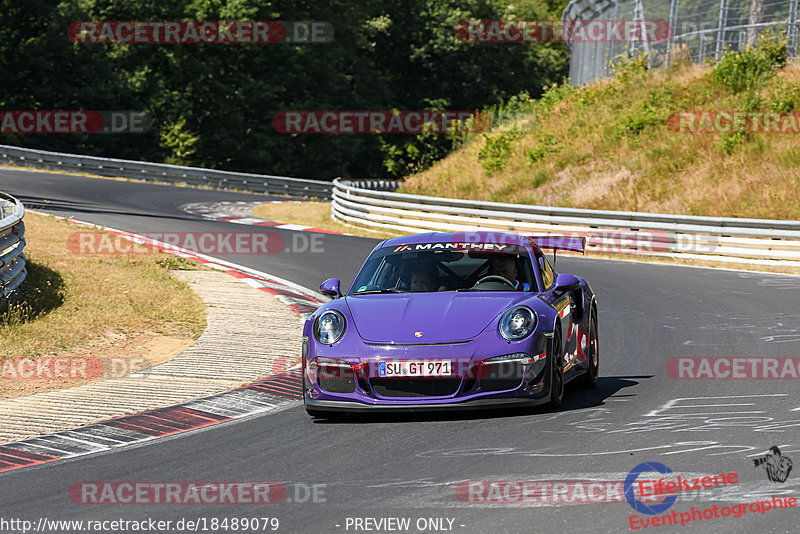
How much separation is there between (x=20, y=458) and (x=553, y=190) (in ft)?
75.9

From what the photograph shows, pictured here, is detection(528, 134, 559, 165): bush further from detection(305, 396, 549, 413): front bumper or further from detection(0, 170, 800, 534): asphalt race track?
detection(305, 396, 549, 413): front bumper

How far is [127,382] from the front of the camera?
31.1ft

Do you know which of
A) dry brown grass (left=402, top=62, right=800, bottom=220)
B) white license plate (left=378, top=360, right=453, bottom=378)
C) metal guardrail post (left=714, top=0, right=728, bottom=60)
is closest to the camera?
white license plate (left=378, top=360, right=453, bottom=378)

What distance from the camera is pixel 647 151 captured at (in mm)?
28359

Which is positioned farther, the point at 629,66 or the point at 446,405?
the point at 629,66

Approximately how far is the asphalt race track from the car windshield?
1069 mm

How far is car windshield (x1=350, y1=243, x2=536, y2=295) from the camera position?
8.49 m

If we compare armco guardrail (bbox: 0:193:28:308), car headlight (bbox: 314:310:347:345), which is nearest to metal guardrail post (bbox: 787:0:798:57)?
armco guardrail (bbox: 0:193:28:308)

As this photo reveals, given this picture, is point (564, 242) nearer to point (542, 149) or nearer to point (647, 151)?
point (647, 151)

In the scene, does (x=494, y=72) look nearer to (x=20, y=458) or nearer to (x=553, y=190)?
(x=553, y=190)

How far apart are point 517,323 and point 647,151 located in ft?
71.7

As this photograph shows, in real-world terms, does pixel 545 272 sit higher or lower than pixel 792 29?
lower

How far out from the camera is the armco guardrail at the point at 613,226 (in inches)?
789

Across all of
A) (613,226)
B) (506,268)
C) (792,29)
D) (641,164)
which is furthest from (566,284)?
(792,29)
